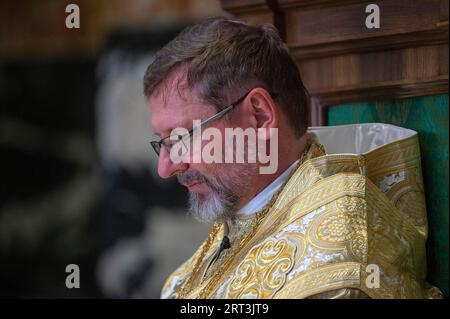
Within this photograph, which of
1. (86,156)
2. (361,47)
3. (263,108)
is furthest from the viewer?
(86,156)

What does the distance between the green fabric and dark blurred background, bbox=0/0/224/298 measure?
148cm

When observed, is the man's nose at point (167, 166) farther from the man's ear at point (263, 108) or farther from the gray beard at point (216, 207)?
the man's ear at point (263, 108)

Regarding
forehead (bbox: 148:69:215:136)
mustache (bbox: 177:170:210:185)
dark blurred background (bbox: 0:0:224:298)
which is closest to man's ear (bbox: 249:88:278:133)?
forehead (bbox: 148:69:215:136)

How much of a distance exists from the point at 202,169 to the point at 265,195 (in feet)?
0.70

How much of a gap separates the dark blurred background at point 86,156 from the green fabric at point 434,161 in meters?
1.48

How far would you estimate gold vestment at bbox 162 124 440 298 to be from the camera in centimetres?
232

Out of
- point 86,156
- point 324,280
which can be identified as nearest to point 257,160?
point 324,280

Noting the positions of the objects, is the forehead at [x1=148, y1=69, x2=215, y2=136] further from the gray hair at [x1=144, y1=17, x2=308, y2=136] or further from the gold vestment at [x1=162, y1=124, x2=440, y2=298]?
the gold vestment at [x1=162, y1=124, x2=440, y2=298]

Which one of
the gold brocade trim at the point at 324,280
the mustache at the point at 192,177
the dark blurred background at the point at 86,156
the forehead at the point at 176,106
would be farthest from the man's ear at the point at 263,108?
the dark blurred background at the point at 86,156

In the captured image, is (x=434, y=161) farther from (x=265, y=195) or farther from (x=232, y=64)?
(x=232, y=64)

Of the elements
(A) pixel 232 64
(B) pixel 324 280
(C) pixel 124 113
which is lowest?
(B) pixel 324 280

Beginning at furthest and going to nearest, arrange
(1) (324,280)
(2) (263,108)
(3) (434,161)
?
(3) (434,161), (2) (263,108), (1) (324,280)

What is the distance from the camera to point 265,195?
274cm

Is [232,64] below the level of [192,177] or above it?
above
